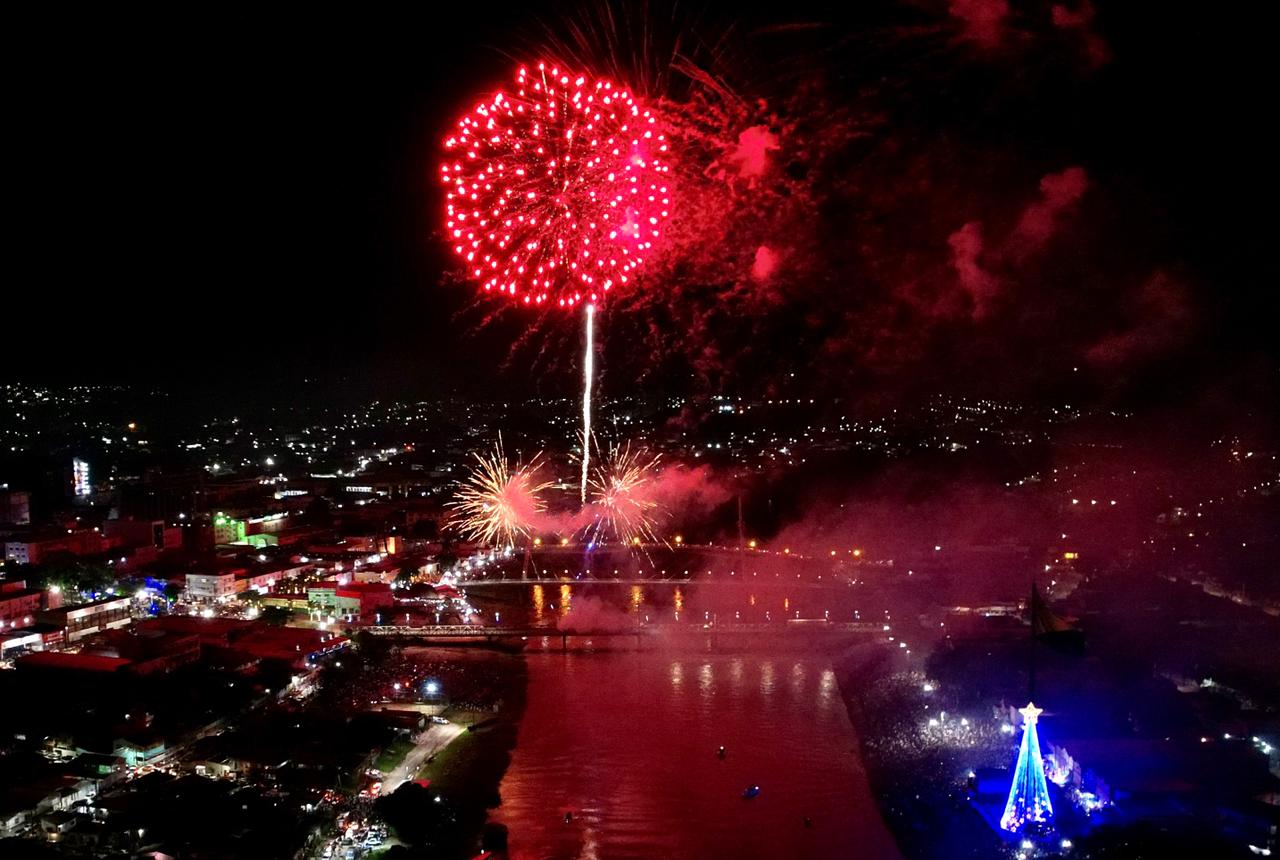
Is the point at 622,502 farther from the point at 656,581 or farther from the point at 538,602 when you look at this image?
the point at 538,602

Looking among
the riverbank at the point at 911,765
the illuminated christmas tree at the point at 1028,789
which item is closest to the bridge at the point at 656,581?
the riverbank at the point at 911,765

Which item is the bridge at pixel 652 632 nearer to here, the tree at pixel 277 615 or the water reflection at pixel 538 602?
the water reflection at pixel 538 602

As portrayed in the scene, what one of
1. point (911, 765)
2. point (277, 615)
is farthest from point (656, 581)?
point (911, 765)

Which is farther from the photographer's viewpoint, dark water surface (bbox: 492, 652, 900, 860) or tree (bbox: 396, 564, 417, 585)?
tree (bbox: 396, 564, 417, 585)

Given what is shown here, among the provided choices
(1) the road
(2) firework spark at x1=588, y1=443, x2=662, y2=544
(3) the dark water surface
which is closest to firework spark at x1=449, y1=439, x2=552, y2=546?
(2) firework spark at x1=588, y1=443, x2=662, y2=544

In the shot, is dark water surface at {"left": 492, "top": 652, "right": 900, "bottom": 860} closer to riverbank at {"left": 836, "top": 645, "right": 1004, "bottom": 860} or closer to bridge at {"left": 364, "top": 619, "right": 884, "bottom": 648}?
riverbank at {"left": 836, "top": 645, "right": 1004, "bottom": 860}

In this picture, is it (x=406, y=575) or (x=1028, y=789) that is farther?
(x=406, y=575)
